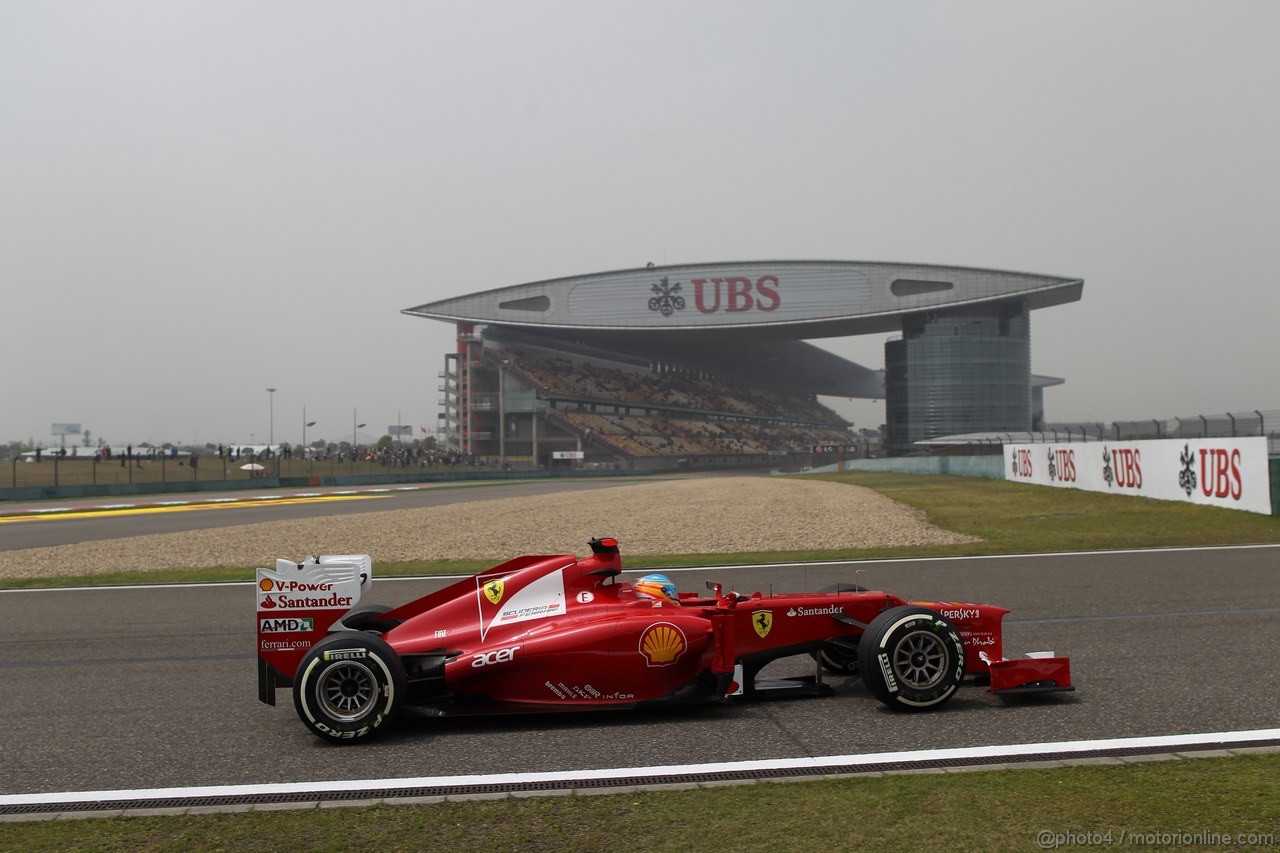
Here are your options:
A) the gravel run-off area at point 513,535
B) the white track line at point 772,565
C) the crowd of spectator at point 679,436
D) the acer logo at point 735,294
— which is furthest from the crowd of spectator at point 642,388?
the white track line at point 772,565

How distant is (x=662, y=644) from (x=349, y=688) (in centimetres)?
205

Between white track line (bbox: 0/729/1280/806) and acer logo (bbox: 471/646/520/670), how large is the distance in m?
1.07

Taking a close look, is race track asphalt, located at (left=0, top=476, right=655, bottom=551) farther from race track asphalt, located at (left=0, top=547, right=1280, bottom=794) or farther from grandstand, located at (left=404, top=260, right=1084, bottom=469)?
grandstand, located at (left=404, top=260, right=1084, bottom=469)

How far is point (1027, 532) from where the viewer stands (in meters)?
19.1

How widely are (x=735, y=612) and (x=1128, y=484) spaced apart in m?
23.7

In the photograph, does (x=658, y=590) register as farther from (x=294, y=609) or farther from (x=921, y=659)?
(x=294, y=609)

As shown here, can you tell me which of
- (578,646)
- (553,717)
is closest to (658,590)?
(578,646)

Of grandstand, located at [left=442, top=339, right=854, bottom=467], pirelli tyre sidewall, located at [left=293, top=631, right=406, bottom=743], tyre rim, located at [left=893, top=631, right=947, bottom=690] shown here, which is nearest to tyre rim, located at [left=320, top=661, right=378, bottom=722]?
pirelli tyre sidewall, located at [left=293, top=631, right=406, bottom=743]

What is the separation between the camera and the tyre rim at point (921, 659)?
20.7 feet

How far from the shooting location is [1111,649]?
25.9 feet

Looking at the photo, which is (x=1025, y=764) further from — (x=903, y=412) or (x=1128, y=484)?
(x=903, y=412)

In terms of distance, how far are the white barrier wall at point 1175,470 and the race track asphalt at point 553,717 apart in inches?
480

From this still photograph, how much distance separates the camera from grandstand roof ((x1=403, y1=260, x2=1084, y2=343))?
300 feet

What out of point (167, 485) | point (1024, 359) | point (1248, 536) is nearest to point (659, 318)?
point (1024, 359)
